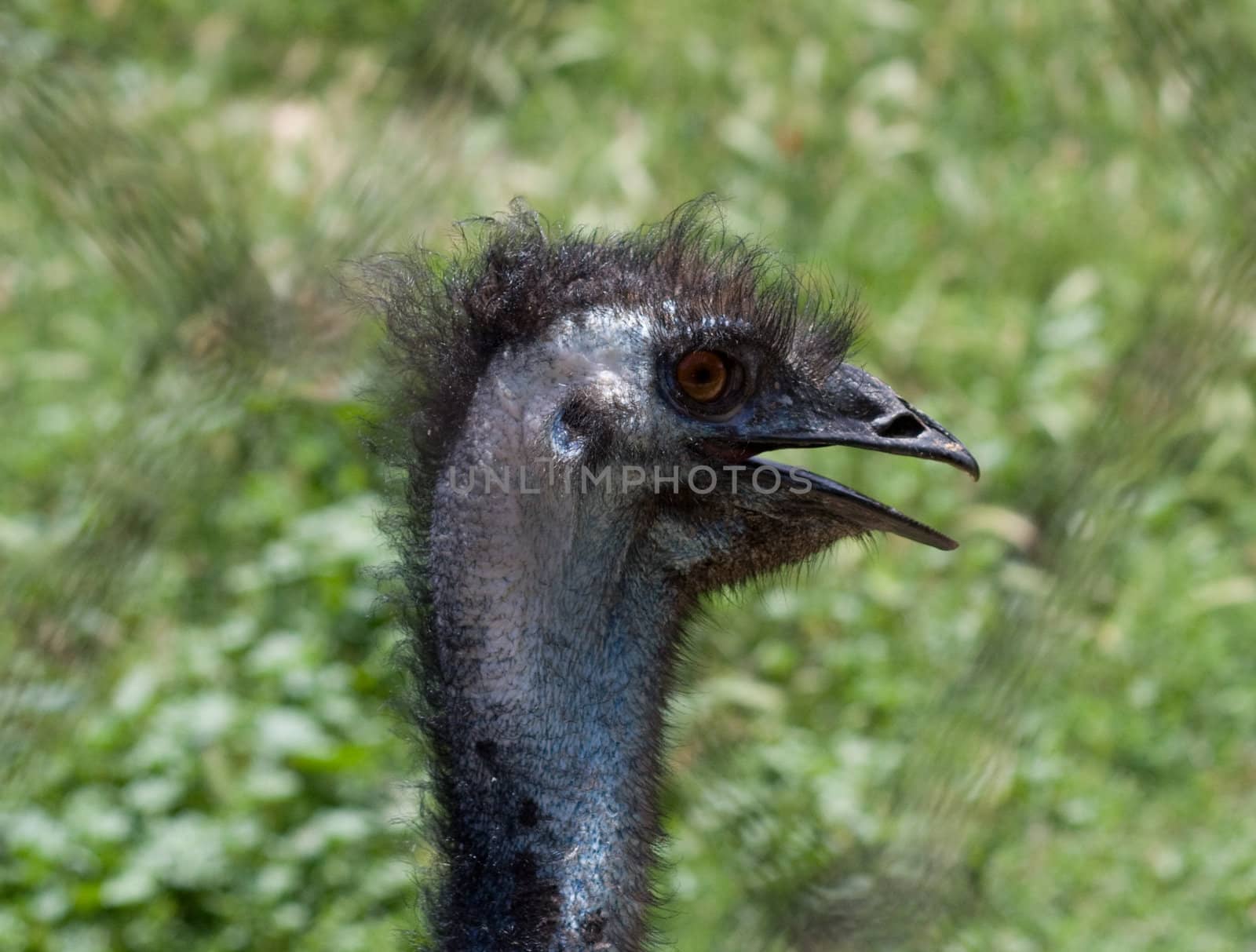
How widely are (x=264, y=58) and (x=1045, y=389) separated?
2648 millimetres

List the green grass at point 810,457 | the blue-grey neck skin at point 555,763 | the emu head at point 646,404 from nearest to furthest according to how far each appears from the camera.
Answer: the blue-grey neck skin at point 555,763, the emu head at point 646,404, the green grass at point 810,457

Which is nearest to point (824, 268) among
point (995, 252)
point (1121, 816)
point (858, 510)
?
point (995, 252)

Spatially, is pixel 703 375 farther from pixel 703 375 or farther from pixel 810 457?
pixel 810 457

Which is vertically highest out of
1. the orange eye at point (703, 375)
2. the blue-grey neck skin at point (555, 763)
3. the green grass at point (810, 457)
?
the green grass at point (810, 457)

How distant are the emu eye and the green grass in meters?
0.49

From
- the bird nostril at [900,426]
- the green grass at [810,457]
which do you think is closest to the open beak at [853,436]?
the bird nostril at [900,426]

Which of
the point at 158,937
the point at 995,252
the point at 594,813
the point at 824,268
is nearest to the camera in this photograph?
the point at 594,813

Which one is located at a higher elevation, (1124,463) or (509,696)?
(1124,463)

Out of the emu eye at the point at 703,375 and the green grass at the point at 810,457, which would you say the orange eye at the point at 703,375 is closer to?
the emu eye at the point at 703,375

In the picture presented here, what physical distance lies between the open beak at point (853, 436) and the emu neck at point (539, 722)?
221mm

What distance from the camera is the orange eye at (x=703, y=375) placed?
2.19 metres

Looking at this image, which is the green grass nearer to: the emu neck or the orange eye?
the emu neck

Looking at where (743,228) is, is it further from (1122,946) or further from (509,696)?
(509,696)

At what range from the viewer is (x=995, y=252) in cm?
480
